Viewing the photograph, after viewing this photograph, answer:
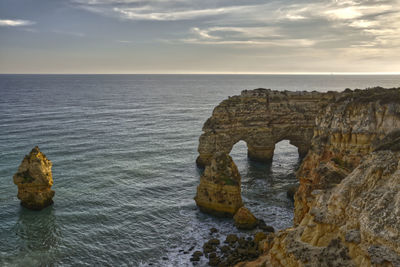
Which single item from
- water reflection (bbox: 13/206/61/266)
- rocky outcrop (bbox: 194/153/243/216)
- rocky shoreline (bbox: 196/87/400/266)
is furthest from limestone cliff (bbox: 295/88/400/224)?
water reflection (bbox: 13/206/61/266)

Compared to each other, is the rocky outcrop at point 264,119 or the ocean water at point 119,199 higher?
the rocky outcrop at point 264,119

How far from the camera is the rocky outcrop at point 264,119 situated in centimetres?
5325

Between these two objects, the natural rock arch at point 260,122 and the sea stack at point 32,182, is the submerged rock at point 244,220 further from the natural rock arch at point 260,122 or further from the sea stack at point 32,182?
the sea stack at point 32,182

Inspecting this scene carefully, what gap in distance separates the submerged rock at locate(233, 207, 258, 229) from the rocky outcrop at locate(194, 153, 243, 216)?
2013 mm

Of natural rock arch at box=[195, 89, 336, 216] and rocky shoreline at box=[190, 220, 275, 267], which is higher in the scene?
natural rock arch at box=[195, 89, 336, 216]

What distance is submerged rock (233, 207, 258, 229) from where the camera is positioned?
3073 centimetres

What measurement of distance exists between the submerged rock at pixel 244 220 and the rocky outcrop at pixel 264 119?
2185cm

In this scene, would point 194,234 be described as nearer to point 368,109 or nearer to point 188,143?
point 368,109

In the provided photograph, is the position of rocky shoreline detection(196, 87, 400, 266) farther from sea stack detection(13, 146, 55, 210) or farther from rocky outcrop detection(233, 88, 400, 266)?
sea stack detection(13, 146, 55, 210)

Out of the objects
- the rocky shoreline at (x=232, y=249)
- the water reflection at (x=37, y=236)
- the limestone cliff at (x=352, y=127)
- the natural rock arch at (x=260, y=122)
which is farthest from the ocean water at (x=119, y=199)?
the limestone cliff at (x=352, y=127)

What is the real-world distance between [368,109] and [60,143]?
5468 centimetres

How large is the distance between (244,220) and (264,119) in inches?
1066

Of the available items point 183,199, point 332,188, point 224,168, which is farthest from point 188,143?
point 332,188

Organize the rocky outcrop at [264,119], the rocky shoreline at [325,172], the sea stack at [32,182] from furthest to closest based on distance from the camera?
the rocky outcrop at [264,119]
the sea stack at [32,182]
the rocky shoreline at [325,172]
